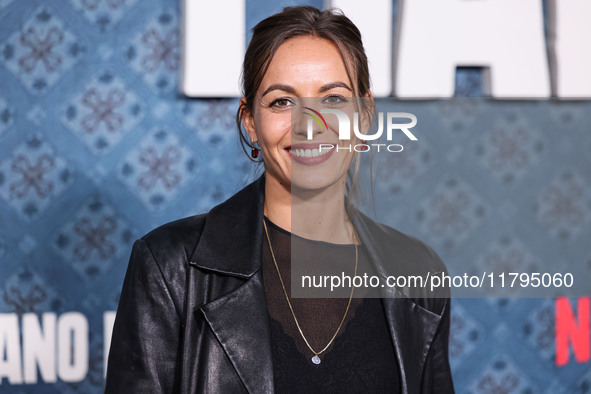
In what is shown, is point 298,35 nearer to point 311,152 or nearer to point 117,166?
point 311,152

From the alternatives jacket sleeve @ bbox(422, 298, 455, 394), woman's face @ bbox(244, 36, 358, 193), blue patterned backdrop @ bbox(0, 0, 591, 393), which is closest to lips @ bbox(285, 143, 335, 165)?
woman's face @ bbox(244, 36, 358, 193)

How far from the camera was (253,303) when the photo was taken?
4.06 feet

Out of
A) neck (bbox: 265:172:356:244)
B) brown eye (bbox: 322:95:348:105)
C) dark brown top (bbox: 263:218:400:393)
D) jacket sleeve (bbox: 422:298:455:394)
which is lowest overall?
jacket sleeve (bbox: 422:298:455:394)

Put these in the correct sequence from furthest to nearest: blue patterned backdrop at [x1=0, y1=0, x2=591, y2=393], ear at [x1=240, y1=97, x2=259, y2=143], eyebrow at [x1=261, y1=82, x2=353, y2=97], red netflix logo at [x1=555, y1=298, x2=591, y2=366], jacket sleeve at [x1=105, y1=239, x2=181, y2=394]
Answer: red netflix logo at [x1=555, y1=298, x2=591, y2=366] < blue patterned backdrop at [x1=0, y1=0, x2=591, y2=393] < ear at [x1=240, y1=97, x2=259, y2=143] < eyebrow at [x1=261, y1=82, x2=353, y2=97] < jacket sleeve at [x1=105, y1=239, x2=181, y2=394]

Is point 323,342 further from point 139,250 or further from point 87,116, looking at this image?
point 87,116

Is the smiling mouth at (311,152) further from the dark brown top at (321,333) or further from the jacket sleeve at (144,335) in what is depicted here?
the jacket sleeve at (144,335)

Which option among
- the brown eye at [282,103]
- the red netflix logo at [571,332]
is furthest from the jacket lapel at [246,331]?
the red netflix logo at [571,332]

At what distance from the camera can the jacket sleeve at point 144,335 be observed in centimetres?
115

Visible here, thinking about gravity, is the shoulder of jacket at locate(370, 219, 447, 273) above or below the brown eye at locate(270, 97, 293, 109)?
below

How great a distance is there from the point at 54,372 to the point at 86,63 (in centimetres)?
118

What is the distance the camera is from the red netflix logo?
2637mm

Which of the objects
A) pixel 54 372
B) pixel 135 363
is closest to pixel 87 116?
pixel 54 372

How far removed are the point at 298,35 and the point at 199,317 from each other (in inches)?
24.3

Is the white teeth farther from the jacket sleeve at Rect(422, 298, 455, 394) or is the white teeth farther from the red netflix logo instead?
the red netflix logo
